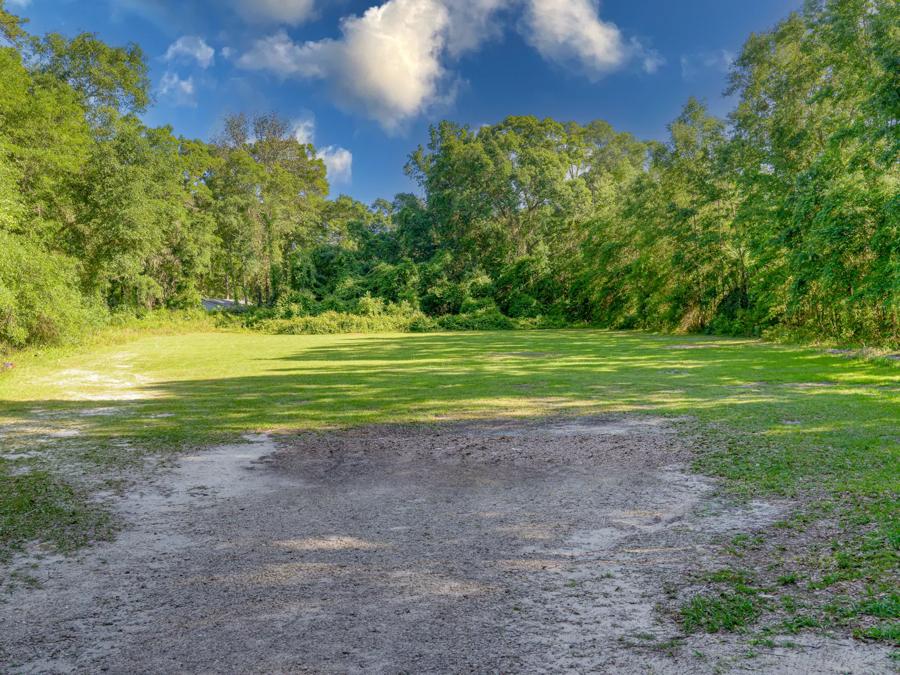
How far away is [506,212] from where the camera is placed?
137 feet

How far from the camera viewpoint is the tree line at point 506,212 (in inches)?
599

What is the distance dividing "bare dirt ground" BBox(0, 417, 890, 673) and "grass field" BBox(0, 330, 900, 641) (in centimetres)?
35

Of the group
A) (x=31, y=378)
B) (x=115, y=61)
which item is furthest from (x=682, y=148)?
(x=115, y=61)

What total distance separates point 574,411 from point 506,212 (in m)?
34.6

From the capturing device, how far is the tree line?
15213mm

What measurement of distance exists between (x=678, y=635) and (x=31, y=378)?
14.3 metres

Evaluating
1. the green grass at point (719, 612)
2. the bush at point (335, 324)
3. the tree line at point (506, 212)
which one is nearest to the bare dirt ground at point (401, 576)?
the green grass at point (719, 612)

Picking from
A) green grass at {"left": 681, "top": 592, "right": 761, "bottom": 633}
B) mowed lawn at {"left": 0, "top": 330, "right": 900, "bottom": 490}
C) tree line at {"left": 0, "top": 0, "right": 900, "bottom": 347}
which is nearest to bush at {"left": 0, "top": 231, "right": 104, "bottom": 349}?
tree line at {"left": 0, "top": 0, "right": 900, "bottom": 347}

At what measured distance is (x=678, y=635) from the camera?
9.18 ft

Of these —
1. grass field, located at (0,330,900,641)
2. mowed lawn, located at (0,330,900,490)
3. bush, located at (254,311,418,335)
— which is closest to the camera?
grass field, located at (0,330,900,641)

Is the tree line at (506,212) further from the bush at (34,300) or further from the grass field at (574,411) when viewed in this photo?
the grass field at (574,411)

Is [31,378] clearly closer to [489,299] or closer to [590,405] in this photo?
[590,405]

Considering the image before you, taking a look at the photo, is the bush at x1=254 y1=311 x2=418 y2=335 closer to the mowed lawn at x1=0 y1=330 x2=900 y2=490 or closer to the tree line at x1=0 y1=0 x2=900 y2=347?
the tree line at x1=0 y1=0 x2=900 y2=347

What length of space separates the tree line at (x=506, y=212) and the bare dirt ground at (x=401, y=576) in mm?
9156
